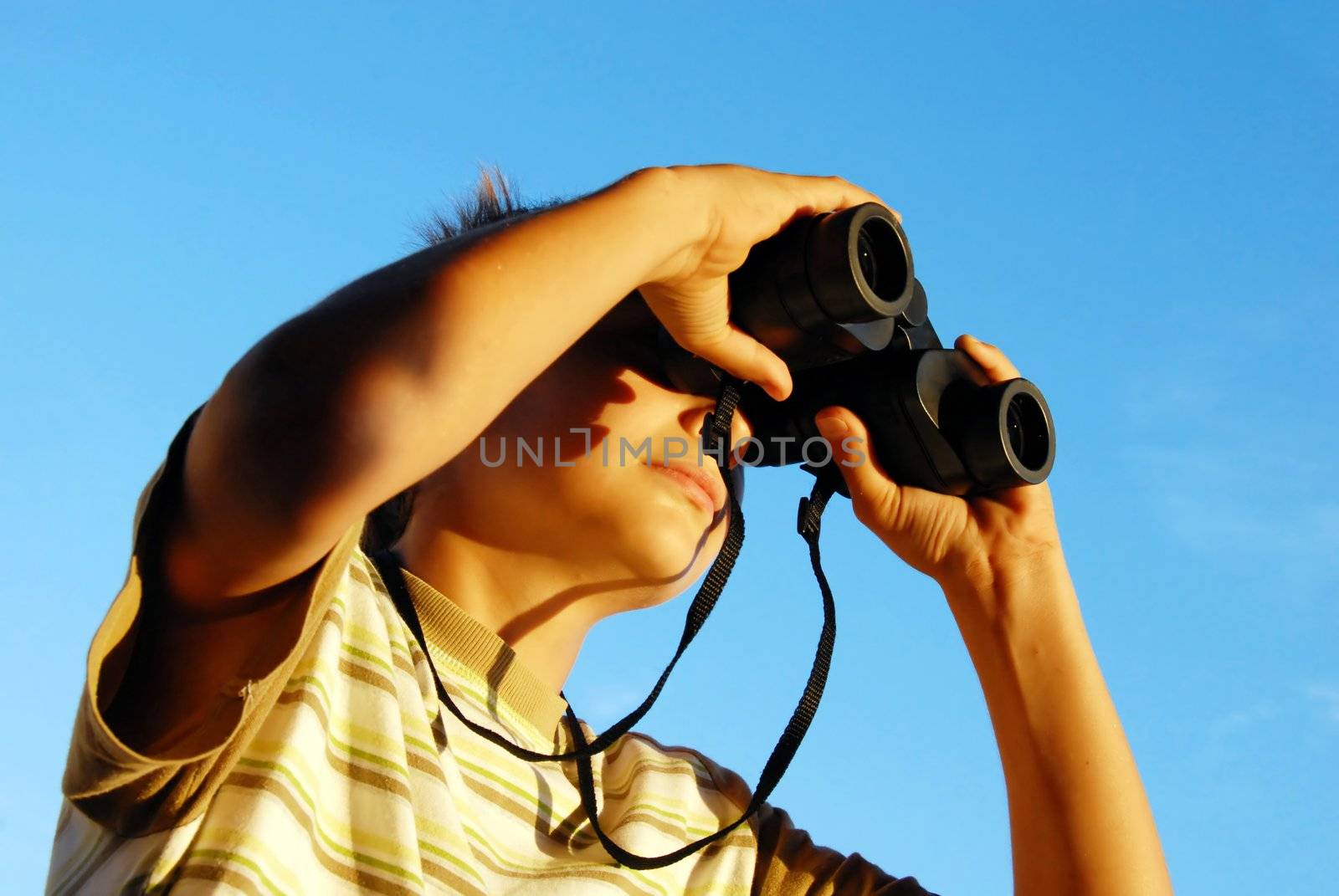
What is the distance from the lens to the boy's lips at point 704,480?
1.67 meters

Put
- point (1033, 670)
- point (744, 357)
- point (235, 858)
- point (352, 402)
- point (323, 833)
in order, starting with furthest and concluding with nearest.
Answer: point (1033, 670) → point (744, 357) → point (323, 833) → point (235, 858) → point (352, 402)

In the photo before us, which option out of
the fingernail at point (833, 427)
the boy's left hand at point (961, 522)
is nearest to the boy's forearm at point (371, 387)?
the fingernail at point (833, 427)

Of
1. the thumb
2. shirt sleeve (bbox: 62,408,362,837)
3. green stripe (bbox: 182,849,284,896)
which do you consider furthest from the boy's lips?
green stripe (bbox: 182,849,284,896)

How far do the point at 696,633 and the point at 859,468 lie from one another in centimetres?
32

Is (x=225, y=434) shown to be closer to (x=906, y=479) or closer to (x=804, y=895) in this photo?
(x=906, y=479)

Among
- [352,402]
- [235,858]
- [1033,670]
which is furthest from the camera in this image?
[1033,670]

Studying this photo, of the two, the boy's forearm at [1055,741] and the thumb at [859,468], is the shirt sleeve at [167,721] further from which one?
the boy's forearm at [1055,741]

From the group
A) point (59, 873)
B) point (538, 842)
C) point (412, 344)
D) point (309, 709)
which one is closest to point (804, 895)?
point (538, 842)

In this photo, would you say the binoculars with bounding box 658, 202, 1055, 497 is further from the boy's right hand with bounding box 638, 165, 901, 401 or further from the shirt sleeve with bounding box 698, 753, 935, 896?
the shirt sleeve with bounding box 698, 753, 935, 896

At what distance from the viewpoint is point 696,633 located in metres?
1.58

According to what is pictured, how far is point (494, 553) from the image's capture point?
167 cm

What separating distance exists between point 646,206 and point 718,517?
0.69 metres

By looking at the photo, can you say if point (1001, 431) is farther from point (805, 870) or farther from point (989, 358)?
point (805, 870)

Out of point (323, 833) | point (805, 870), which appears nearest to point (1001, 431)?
point (805, 870)
